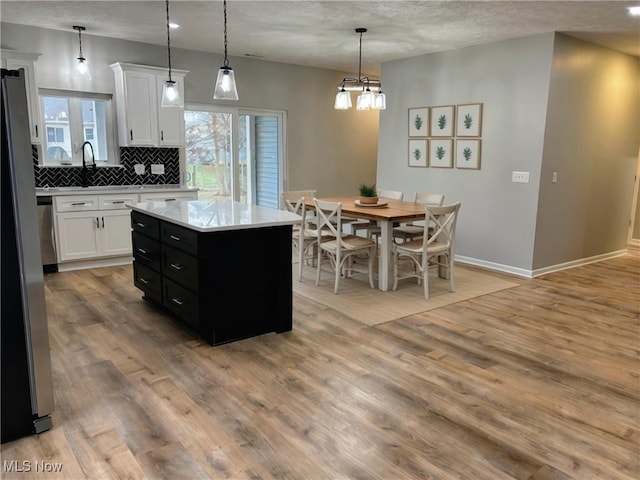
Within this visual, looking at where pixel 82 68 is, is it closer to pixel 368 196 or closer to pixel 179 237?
pixel 179 237

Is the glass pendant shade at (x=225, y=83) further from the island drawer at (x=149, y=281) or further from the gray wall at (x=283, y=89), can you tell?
the gray wall at (x=283, y=89)

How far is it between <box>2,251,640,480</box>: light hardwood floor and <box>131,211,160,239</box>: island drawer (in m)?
0.68

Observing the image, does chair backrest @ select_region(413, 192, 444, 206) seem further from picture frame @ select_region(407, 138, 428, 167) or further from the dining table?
picture frame @ select_region(407, 138, 428, 167)

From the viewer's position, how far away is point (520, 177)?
215 inches

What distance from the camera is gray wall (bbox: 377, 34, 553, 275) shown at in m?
5.29

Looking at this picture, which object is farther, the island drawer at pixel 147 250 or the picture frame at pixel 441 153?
the picture frame at pixel 441 153

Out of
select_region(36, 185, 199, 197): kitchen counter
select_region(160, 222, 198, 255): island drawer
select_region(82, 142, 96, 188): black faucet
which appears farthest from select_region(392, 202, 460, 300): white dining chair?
select_region(82, 142, 96, 188): black faucet

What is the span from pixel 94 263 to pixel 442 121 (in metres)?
4.57

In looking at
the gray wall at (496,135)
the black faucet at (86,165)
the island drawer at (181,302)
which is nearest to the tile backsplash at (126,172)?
the black faucet at (86,165)

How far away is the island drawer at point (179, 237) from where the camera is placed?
3.28 meters

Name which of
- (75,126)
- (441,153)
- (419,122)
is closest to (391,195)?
(441,153)

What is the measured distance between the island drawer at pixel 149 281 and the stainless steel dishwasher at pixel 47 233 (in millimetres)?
1525

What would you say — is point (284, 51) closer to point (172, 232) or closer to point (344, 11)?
point (344, 11)

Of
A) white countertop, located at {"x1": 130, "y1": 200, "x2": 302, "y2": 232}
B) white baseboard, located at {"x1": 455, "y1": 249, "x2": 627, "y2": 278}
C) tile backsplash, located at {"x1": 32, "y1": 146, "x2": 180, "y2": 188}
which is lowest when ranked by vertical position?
white baseboard, located at {"x1": 455, "y1": 249, "x2": 627, "y2": 278}
